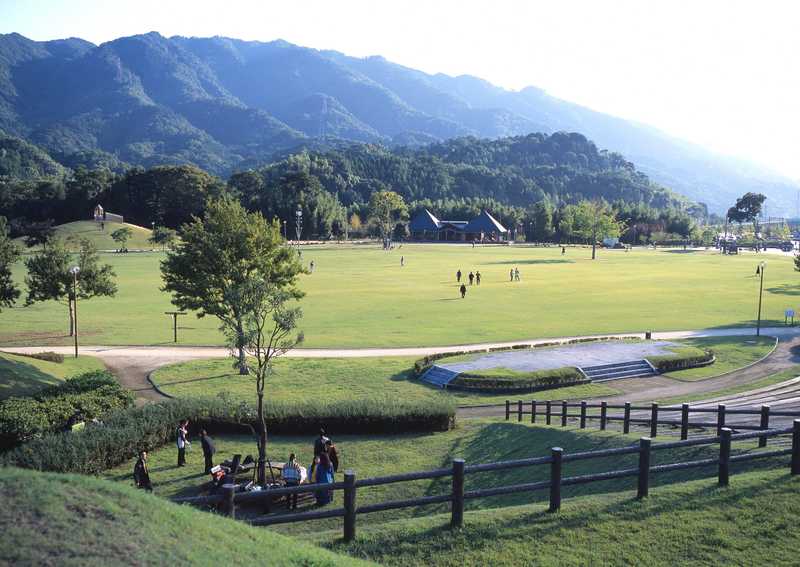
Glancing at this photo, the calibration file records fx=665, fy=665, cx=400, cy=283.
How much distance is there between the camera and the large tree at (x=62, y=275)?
125 ft

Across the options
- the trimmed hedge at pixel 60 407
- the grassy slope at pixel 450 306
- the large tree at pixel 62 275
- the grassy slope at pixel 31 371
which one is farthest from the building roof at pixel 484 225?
the trimmed hedge at pixel 60 407

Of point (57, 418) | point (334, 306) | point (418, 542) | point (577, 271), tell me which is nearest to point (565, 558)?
point (418, 542)

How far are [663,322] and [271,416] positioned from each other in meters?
33.2

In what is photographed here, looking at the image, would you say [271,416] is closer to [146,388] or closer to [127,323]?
[146,388]

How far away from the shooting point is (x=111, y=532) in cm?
701

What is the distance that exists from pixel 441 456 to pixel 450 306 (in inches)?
1314

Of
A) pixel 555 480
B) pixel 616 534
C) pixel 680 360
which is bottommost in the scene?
pixel 680 360

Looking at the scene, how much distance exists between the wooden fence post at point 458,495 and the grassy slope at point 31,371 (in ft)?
63.3

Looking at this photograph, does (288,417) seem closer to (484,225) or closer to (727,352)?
(727,352)

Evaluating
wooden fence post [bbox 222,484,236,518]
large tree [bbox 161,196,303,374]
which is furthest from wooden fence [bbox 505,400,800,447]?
large tree [bbox 161,196,303,374]

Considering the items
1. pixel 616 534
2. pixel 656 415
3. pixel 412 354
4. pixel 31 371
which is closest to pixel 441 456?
pixel 656 415

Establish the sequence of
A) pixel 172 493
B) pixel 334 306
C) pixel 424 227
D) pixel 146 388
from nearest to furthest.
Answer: pixel 172 493 < pixel 146 388 < pixel 334 306 < pixel 424 227

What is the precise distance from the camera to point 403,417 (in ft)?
69.7

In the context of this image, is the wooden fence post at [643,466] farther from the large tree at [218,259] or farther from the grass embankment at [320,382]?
the large tree at [218,259]
